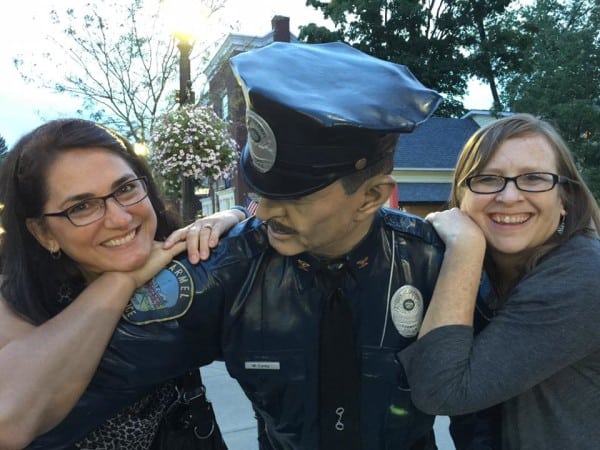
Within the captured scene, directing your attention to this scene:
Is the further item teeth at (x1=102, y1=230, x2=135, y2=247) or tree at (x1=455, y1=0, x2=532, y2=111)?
tree at (x1=455, y1=0, x2=532, y2=111)

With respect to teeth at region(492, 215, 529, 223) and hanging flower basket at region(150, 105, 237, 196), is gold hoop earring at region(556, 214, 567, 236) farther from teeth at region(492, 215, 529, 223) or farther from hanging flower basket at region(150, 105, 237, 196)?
hanging flower basket at region(150, 105, 237, 196)

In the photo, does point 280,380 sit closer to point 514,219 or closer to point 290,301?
point 290,301

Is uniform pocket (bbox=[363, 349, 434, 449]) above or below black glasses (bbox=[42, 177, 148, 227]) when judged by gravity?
below

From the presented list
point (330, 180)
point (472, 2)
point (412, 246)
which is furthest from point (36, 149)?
point (472, 2)

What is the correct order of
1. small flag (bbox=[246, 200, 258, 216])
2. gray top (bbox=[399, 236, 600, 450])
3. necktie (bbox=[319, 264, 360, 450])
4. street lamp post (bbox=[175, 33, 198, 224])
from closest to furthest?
gray top (bbox=[399, 236, 600, 450])
necktie (bbox=[319, 264, 360, 450])
small flag (bbox=[246, 200, 258, 216])
street lamp post (bbox=[175, 33, 198, 224])

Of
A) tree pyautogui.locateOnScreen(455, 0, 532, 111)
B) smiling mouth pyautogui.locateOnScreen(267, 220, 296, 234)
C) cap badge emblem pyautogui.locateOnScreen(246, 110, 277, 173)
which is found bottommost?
smiling mouth pyautogui.locateOnScreen(267, 220, 296, 234)

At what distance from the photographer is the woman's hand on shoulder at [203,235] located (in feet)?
4.63

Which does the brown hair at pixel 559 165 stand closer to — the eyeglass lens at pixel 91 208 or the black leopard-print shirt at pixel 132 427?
the eyeglass lens at pixel 91 208

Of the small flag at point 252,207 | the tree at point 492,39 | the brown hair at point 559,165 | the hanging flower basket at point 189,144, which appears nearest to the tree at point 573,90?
the tree at point 492,39

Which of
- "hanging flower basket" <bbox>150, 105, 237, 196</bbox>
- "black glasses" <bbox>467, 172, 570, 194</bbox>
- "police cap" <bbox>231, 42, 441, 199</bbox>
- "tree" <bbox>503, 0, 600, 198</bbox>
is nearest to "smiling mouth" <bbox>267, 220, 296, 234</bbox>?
"police cap" <bbox>231, 42, 441, 199</bbox>

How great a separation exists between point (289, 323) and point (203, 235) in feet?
1.20

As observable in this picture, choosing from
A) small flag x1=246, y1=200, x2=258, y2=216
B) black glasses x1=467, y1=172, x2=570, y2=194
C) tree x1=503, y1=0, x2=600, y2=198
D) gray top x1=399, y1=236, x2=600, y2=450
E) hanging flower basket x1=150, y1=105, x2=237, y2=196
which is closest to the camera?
gray top x1=399, y1=236, x2=600, y2=450

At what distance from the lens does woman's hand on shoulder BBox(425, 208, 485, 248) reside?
1.43 metres

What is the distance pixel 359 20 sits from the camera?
2245 cm
